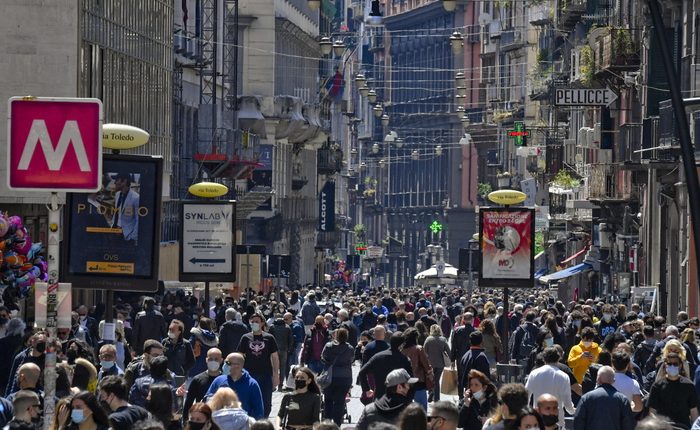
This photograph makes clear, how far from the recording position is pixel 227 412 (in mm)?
Answer: 14625

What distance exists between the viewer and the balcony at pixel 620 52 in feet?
176

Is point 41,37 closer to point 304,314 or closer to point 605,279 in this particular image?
point 304,314

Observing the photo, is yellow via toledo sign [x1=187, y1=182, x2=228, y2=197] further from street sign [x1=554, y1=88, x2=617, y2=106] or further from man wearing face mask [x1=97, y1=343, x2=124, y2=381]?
street sign [x1=554, y1=88, x2=617, y2=106]

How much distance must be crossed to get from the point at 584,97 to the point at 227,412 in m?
39.4

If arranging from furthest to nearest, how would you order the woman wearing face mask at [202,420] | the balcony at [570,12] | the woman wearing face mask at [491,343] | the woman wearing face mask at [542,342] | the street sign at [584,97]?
1. the balcony at [570,12]
2. the street sign at [584,97]
3. the woman wearing face mask at [491,343]
4. the woman wearing face mask at [542,342]
5. the woman wearing face mask at [202,420]

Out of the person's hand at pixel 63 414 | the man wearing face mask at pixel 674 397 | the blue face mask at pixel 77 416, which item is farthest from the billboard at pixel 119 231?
the blue face mask at pixel 77 416

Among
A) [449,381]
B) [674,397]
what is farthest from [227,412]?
[449,381]

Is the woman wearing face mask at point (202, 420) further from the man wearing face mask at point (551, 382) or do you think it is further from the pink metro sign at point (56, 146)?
the man wearing face mask at point (551, 382)

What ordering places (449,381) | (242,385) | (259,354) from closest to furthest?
(242,385), (259,354), (449,381)

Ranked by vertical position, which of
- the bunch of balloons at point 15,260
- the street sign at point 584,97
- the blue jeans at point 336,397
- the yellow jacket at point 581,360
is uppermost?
the street sign at point 584,97

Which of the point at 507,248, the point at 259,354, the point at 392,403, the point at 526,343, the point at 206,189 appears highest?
the point at 206,189

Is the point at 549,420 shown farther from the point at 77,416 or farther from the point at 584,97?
the point at 584,97

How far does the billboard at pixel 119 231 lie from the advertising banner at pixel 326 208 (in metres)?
88.2

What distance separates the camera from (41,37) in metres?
40.5
